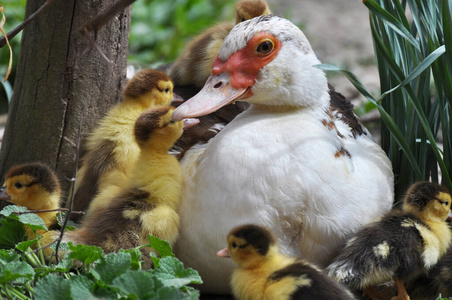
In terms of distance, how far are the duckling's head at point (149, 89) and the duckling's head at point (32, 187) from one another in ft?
2.00

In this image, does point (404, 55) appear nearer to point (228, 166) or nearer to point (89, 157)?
point (228, 166)

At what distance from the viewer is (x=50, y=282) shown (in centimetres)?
232

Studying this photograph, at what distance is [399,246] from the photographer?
2660 mm

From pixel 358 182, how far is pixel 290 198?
341mm

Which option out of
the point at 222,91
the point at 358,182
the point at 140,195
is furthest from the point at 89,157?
the point at 358,182

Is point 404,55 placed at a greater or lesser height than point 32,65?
lesser

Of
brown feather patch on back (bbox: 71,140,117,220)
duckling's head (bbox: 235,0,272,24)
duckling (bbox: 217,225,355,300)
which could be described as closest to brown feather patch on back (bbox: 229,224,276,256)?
duckling (bbox: 217,225,355,300)

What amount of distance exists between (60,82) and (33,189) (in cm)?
60

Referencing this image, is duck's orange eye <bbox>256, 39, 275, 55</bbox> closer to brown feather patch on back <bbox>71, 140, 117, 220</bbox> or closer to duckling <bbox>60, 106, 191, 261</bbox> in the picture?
duckling <bbox>60, 106, 191, 261</bbox>

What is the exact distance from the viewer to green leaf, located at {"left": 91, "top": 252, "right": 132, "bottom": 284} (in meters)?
2.43

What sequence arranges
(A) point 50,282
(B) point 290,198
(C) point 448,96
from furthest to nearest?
(C) point 448,96, (B) point 290,198, (A) point 50,282

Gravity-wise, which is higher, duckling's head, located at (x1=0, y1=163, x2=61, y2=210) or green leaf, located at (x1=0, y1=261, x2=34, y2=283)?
duckling's head, located at (x1=0, y1=163, x2=61, y2=210)

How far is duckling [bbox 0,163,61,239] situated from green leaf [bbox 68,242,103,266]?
1.67 feet

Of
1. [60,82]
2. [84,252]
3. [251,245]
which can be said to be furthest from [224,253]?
[60,82]
